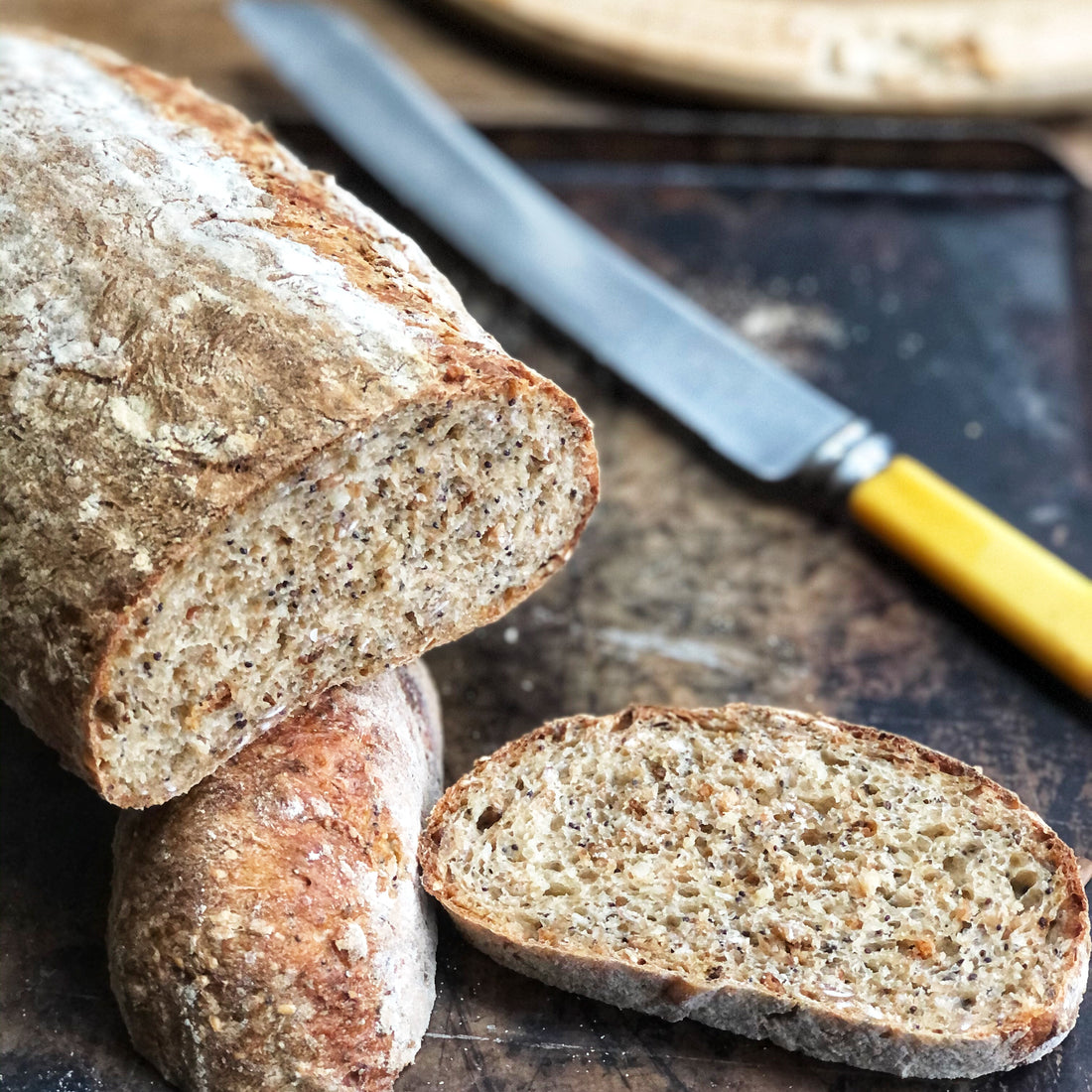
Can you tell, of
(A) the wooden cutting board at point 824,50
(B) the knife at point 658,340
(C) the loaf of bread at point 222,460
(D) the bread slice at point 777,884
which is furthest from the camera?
(A) the wooden cutting board at point 824,50

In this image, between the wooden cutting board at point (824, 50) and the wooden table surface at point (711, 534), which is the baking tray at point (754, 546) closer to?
the wooden table surface at point (711, 534)

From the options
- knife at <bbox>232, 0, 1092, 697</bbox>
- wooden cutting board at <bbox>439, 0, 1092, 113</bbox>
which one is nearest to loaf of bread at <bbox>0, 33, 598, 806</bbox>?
knife at <bbox>232, 0, 1092, 697</bbox>

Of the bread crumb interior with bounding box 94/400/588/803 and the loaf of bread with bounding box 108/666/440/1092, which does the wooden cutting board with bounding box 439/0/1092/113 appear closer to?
the bread crumb interior with bounding box 94/400/588/803

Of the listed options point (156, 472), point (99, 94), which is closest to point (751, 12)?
point (99, 94)

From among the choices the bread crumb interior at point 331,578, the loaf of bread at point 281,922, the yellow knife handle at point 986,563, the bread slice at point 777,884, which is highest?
the bread crumb interior at point 331,578

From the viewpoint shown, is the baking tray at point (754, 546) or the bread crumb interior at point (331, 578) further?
the baking tray at point (754, 546)

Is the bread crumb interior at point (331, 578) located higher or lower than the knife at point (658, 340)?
higher

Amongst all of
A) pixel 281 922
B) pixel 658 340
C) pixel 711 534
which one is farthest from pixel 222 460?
pixel 658 340

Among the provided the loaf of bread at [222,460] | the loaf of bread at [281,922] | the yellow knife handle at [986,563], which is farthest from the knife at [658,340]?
the loaf of bread at [281,922]
